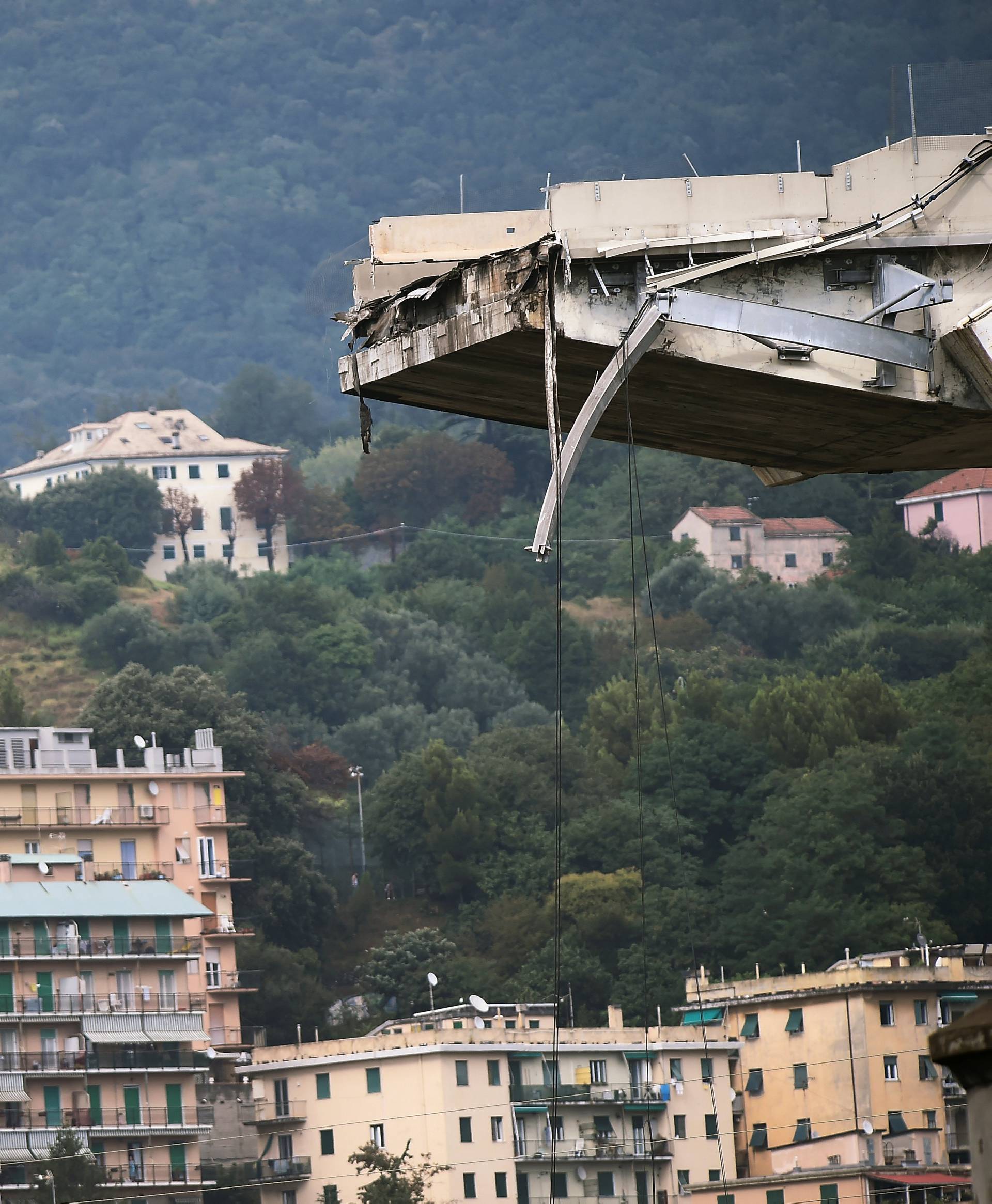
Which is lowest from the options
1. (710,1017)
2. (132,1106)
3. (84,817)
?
(132,1106)

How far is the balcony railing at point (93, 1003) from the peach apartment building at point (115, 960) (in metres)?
0.06

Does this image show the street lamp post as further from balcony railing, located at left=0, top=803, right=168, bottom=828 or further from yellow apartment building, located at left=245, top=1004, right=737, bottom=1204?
yellow apartment building, located at left=245, top=1004, right=737, bottom=1204

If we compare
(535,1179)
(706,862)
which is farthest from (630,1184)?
(706,862)

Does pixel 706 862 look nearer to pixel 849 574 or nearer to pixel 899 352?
pixel 849 574

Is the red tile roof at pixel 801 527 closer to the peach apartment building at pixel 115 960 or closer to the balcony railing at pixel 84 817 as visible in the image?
the peach apartment building at pixel 115 960

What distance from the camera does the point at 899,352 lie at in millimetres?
20641

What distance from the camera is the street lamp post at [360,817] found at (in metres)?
130

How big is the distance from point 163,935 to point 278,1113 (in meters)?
9.26

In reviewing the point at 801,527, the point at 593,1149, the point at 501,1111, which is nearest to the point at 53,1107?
the point at 501,1111

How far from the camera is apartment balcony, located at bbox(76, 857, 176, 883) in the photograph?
9831 cm

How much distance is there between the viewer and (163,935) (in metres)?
90.6

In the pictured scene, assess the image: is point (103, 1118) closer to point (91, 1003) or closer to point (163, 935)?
point (91, 1003)

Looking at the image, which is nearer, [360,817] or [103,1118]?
[103,1118]

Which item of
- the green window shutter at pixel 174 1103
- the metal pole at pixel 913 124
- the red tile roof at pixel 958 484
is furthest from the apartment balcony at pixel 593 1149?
the red tile roof at pixel 958 484
